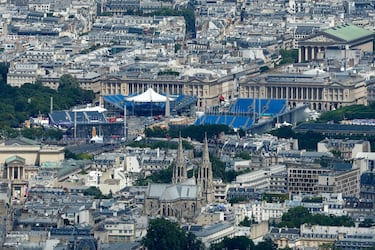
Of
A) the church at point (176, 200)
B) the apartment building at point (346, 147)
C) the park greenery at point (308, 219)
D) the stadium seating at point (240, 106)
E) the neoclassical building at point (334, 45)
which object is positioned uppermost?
the church at point (176, 200)

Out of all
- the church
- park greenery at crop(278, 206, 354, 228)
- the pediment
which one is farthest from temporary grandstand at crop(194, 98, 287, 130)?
park greenery at crop(278, 206, 354, 228)

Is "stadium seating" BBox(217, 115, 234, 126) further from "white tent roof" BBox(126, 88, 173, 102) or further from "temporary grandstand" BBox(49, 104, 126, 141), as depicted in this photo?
"white tent roof" BBox(126, 88, 173, 102)

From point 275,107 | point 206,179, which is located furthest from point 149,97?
point 206,179

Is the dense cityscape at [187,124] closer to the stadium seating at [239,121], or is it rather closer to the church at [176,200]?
the church at [176,200]

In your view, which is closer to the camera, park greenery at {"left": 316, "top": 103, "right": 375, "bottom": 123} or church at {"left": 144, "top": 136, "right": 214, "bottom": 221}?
church at {"left": 144, "top": 136, "right": 214, "bottom": 221}

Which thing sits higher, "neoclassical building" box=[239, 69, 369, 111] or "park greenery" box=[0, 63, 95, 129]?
"park greenery" box=[0, 63, 95, 129]

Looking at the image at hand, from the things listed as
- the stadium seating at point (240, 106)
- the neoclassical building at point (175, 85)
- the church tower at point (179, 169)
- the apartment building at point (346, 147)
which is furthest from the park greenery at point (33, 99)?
the church tower at point (179, 169)

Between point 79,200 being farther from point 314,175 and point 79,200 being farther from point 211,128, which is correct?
point 211,128

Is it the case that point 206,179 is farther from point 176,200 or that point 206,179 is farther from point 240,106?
point 240,106
